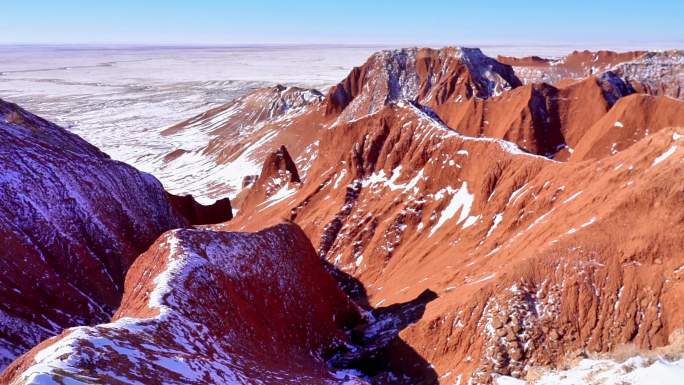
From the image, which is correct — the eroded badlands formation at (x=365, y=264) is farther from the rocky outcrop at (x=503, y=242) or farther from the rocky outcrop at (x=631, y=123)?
the rocky outcrop at (x=631, y=123)

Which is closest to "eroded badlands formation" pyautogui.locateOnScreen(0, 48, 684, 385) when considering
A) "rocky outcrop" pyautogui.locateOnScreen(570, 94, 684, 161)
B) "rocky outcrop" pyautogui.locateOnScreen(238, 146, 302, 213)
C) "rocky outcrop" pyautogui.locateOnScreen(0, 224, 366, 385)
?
"rocky outcrop" pyautogui.locateOnScreen(0, 224, 366, 385)

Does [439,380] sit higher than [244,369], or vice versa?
[244,369]

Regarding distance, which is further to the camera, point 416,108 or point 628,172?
point 416,108

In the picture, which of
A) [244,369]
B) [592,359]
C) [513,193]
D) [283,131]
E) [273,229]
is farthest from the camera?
[283,131]

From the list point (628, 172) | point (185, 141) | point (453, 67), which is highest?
point (453, 67)

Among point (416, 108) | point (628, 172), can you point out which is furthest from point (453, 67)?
point (628, 172)

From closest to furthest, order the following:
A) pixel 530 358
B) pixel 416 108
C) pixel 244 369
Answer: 1. pixel 244 369
2. pixel 530 358
3. pixel 416 108

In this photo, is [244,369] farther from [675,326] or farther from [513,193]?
[513,193]

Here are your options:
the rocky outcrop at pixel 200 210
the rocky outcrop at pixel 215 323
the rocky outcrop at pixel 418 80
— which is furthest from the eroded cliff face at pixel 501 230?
the rocky outcrop at pixel 418 80
